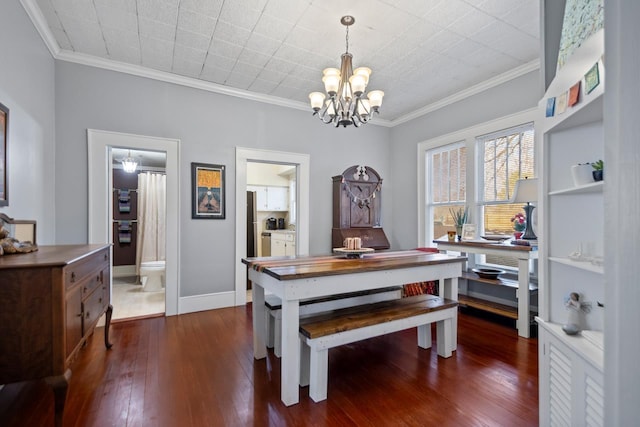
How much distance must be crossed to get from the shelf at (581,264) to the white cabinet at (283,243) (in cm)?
391

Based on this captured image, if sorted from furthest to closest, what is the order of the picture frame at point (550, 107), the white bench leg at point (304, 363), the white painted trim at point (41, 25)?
the white painted trim at point (41, 25) < the white bench leg at point (304, 363) < the picture frame at point (550, 107)

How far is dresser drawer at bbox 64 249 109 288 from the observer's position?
5.10 feet

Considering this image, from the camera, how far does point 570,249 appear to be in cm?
149

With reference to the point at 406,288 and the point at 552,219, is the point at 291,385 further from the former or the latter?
the point at 406,288

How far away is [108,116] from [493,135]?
14.7 ft

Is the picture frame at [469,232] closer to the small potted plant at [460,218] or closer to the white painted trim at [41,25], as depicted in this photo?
the small potted plant at [460,218]

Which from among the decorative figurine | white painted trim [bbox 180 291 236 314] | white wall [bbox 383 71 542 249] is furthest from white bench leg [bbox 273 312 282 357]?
white wall [bbox 383 71 542 249]

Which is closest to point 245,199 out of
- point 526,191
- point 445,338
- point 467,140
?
point 445,338

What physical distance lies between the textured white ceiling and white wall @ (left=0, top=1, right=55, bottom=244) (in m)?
0.23

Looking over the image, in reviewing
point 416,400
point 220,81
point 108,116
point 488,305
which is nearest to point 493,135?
point 488,305

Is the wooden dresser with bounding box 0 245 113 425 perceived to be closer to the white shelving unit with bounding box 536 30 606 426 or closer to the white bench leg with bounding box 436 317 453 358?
the white shelving unit with bounding box 536 30 606 426

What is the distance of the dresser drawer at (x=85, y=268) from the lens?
5.10 feet

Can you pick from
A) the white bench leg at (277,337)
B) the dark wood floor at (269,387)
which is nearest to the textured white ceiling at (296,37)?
the white bench leg at (277,337)

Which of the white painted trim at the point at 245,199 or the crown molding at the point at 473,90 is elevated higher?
the crown molding at the point at 473,90
